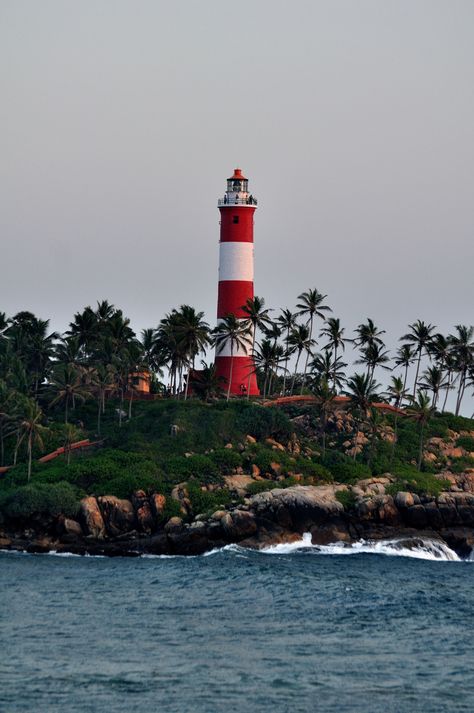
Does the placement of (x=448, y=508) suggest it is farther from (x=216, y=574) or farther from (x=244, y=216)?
(x=244, y=216)

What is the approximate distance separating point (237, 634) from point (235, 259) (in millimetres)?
51401

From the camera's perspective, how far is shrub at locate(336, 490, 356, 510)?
3373 inches

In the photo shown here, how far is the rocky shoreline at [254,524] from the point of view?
267 feet

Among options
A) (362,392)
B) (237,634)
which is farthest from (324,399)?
(237,634)

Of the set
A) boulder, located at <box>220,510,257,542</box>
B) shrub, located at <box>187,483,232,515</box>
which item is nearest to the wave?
boulder, located at <box>220,510,257,542</box>

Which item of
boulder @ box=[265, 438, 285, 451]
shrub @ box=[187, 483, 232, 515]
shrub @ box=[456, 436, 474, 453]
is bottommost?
shrub @ box=[187, 483, 232, 515]

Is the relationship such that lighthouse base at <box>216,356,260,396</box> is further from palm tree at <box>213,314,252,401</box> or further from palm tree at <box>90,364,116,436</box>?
palm tree at <box>90,364,116,436</box>

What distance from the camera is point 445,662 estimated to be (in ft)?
177

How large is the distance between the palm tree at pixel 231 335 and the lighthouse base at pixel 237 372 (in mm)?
364

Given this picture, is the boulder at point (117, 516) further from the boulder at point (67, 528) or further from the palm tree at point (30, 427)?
the palm tree at point (30, 427)

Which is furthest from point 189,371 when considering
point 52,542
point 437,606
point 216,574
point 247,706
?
point 247,706

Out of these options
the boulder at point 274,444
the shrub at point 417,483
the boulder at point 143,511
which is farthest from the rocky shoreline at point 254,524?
the boulder at point 274,444

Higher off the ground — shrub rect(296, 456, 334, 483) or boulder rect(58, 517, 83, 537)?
A: shrub rect(296, 456, 334, 483)

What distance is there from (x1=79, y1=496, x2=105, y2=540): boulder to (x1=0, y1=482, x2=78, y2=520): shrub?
56cm
